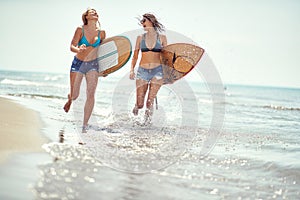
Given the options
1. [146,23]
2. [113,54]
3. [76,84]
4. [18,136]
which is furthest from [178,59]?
[18,136]

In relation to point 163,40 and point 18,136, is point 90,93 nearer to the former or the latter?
→ point 18,136

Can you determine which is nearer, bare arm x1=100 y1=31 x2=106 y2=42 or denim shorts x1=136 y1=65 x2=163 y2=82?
bare arm x1=100 y1=31 x2=106 y2=42

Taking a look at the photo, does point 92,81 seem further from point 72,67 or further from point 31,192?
point 31,192

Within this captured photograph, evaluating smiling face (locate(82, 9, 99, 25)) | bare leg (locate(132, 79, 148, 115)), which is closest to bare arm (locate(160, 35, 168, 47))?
bare leg (locate(132, 79, 148, 115))

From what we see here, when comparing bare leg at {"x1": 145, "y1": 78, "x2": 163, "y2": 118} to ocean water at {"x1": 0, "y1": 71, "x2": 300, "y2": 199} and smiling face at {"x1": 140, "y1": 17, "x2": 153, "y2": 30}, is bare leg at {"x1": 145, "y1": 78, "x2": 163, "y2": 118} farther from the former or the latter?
ocean water at {"x1": 0, "y1": 71, "x2": 300, "y2": 199}

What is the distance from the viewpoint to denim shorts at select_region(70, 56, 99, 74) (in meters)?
6.07

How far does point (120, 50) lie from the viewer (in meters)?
7.32

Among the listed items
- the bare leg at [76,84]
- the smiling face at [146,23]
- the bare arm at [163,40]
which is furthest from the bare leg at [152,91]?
the bare leg at [76,84]

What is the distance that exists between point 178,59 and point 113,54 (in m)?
1.75

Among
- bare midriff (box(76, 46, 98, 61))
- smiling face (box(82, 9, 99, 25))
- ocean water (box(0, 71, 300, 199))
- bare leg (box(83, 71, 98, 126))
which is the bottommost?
ocean water (box(0, 71, 300, 199))

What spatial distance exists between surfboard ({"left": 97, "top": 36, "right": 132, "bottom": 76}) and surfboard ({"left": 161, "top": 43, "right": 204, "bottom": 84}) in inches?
30.5

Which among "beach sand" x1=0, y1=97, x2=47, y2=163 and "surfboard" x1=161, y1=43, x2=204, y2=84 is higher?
"surfboard" x1=161, y1=43, x2=204, y2=84

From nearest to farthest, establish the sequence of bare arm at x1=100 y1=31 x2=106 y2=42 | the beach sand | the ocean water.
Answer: the ocean water, the beach sand, bare arm at x1=100 y1=31 x2=106 y2=42

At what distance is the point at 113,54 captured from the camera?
22.6ft
